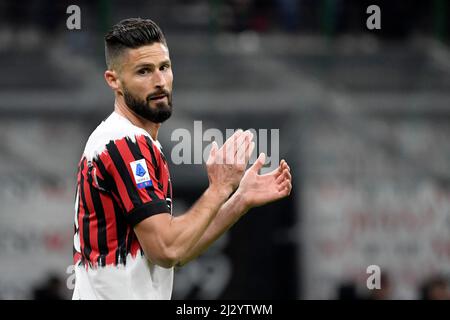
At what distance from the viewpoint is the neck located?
16.7 ft

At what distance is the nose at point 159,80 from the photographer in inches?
198

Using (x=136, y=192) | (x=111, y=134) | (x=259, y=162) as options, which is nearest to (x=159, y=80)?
(x=111, y=134)

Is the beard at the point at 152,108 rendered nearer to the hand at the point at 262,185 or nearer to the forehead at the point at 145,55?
the forehead at the point at 145,55

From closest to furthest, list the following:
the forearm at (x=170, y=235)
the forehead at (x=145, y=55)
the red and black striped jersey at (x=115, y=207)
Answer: the forearm at (x=170, y=235) < the red and black striped jersey at (x=115, y=207) < the forehead at (x=145, y=55)

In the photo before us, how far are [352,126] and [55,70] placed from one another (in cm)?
391

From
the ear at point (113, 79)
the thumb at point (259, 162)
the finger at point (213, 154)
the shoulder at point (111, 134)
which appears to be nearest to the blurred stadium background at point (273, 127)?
the thumb at point (259, 162)

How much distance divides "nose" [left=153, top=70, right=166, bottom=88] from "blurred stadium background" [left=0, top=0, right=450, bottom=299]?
23.0 ft

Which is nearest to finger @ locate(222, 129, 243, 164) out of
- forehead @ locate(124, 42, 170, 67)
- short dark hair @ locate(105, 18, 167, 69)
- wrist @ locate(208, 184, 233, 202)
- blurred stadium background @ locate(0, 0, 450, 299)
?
wrist @ locate(208, 184, 233, 202)

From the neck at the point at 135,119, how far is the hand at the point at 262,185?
55cm

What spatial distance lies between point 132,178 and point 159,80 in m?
0.53

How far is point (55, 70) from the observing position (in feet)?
44.3

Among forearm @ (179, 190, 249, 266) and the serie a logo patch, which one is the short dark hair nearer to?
the serie a logo patch
